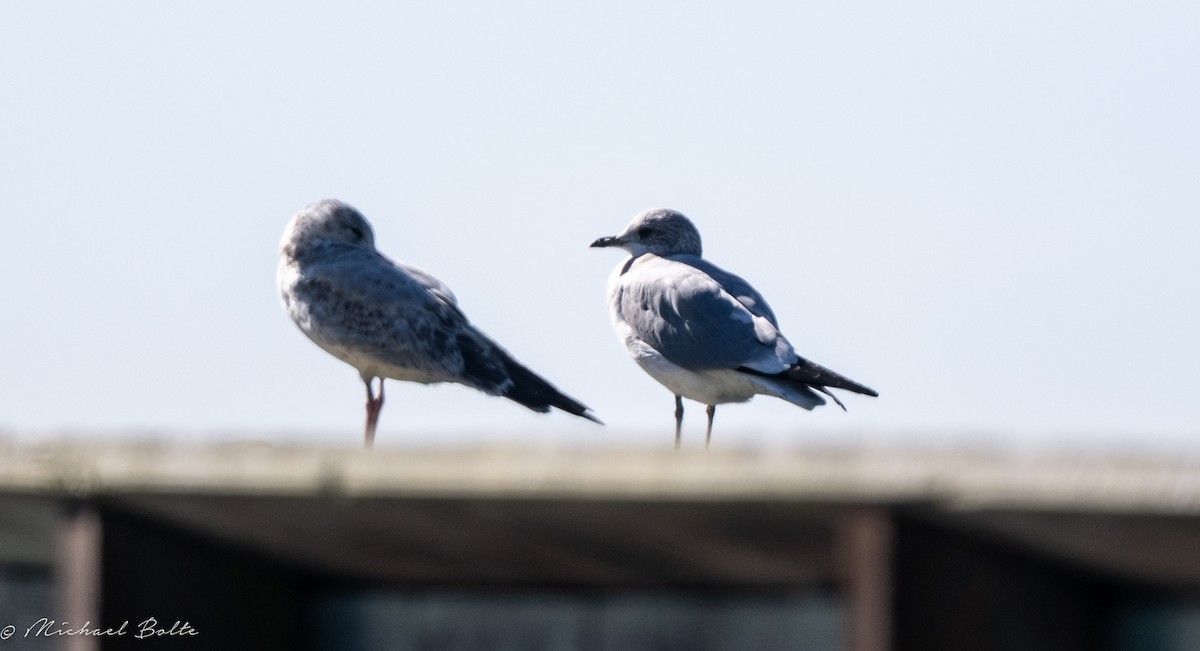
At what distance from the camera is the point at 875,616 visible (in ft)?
8.91

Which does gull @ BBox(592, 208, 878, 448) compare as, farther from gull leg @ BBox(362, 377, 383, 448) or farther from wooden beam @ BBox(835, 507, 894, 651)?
wooden beam @ BBox(835, 507, 894, 651)

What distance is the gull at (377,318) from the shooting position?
848 centimetres

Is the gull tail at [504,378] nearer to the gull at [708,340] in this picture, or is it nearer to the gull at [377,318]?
the gull at [377,318]

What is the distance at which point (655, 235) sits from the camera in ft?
31.9

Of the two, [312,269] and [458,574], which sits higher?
[312,269]

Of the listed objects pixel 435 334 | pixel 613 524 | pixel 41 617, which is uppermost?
pixel 435 334

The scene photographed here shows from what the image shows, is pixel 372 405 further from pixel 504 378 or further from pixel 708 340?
pixel 708 340

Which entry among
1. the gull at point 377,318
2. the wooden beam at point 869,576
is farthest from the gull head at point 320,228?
the wooden beam at point 869,576

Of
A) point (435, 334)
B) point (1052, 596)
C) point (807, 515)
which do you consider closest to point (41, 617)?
point (807, 515)

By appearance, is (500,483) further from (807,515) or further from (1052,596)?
(1052,596)

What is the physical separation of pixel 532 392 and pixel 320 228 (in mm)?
1163

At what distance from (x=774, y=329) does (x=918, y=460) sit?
5968 millimetres

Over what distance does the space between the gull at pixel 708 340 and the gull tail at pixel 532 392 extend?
37 cm
